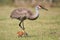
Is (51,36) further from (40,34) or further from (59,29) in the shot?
(59,29)

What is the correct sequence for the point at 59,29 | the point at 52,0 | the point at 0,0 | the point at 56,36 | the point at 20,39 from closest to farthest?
the point at 20,39 < the point at 56,36 < the point at 59,29 < the point at 52,0 < the point at 0,0

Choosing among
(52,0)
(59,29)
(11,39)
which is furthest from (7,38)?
(52,0)

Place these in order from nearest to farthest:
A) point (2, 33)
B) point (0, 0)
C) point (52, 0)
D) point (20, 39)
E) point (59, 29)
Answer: point (20, 39), point (2, 33), point (59, 29), point (52, 0), point (0, 0)

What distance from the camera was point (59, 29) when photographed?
537 inches

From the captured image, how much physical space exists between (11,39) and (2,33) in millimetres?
1501

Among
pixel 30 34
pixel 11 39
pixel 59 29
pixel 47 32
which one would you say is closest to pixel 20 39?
pixel 11 39

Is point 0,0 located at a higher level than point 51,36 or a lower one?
lower

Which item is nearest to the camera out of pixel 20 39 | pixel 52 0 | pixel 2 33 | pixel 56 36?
pixel 20 39

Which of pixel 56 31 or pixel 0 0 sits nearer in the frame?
pixel 56 31

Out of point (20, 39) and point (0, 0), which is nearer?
point (20, 39)

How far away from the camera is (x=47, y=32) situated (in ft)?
41.7

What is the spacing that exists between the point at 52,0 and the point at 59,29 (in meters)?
17.1

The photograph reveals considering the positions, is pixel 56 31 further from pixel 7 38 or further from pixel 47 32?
pixel 7 38

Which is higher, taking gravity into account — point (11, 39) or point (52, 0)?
point (11, 39)
